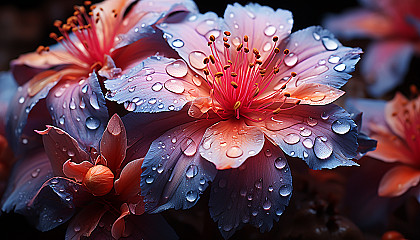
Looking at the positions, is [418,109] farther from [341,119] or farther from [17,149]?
[17,149]

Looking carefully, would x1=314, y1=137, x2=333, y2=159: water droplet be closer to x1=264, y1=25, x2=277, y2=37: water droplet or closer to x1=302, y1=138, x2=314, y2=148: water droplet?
x1=302, y1=138, x2=314, y2=148: water droplet

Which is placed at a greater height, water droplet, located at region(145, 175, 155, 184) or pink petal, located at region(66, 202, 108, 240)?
water droplet, located at region(145, 175, 155, 184)

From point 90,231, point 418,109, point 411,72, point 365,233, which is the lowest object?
point 411,72

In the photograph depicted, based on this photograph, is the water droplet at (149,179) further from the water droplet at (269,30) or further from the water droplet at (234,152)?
the water droplet at (269,30)

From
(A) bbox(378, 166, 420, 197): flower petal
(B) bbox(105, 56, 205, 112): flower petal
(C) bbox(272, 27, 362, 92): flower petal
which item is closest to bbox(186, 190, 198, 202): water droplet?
(B) bbox(105, 56, 205, 112): flower petal

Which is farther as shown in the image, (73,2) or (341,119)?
(73,2)

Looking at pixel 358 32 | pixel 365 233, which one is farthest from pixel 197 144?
pixel 358 32
